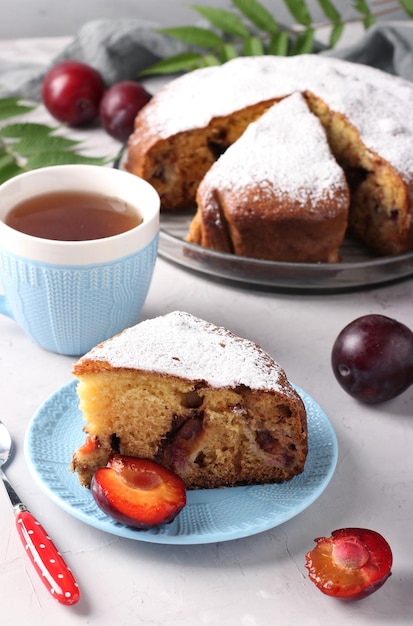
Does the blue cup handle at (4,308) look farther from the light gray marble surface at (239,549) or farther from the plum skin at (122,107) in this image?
the plum skin at (122,107)

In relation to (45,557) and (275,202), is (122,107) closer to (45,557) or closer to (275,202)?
(275,202)

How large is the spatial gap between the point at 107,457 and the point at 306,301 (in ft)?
2.90

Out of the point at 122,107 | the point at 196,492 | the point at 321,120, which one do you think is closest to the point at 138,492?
the point at 196,492

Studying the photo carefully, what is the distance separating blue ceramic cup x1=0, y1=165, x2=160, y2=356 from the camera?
1.89 m

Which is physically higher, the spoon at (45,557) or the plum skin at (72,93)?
the spoon at (45,557)

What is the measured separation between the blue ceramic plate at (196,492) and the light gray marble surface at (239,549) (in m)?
0.06

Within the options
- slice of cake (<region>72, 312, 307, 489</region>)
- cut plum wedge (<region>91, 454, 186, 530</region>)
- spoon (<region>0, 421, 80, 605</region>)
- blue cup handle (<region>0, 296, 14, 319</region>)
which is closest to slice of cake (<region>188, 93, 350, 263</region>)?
blue cup handle (<region>0, 296, 14, 319</region>)

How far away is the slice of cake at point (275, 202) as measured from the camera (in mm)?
2281

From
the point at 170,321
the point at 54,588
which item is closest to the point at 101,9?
the point at 170,321

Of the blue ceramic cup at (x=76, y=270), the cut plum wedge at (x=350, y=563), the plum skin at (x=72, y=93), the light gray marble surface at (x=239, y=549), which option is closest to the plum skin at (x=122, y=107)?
the plum skin at (x=72, y=93)

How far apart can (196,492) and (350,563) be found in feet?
1.08

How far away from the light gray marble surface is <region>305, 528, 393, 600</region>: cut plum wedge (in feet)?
0.14

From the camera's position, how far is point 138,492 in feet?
4.86

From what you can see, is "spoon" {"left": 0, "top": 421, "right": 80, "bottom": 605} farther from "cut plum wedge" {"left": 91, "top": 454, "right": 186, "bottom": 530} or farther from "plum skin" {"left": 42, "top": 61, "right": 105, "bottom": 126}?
"plum skin" {"left": 42, "top": 61, "right": 105, "bottom": 126}
